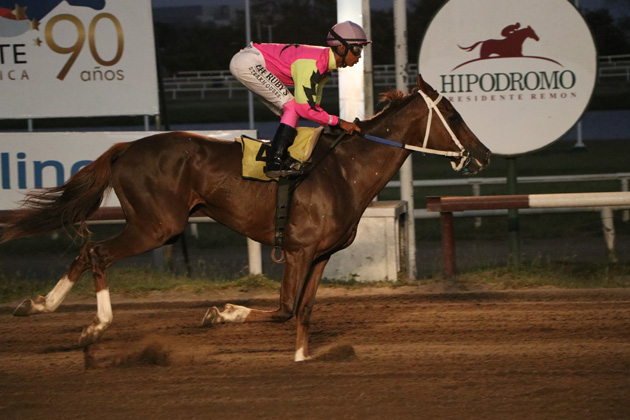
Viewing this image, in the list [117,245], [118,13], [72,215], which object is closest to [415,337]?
[117,245]

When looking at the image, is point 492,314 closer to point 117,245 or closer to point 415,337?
point 415,337

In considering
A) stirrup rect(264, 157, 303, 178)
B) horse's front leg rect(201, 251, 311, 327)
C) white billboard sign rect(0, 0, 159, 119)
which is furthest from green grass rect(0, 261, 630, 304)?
stirrup rect(264, 157, 303, 178)

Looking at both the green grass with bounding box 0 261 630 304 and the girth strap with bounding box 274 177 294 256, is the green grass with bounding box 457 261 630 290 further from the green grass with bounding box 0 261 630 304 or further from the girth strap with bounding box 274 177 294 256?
the girth strap with bounding box 274 177 294 256

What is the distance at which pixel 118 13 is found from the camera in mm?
8766

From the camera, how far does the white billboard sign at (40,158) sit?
8.53 m

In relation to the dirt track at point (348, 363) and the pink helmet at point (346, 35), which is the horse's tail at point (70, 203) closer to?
the dirt track at point (348, 363)

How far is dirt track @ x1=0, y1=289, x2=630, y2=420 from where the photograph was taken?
15.3ft

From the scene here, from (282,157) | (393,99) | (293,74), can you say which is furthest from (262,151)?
(393,99)

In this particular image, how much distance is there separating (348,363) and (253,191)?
133 centimetres

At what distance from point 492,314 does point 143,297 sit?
129 inches

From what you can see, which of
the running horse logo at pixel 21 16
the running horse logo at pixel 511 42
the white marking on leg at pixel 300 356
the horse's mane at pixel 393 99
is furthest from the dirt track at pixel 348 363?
the running horse logo at pixel 21 16

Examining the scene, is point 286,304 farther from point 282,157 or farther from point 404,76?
point 404,76

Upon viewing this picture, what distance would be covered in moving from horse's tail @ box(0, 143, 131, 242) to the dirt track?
86 cm

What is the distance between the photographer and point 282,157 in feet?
18.9
